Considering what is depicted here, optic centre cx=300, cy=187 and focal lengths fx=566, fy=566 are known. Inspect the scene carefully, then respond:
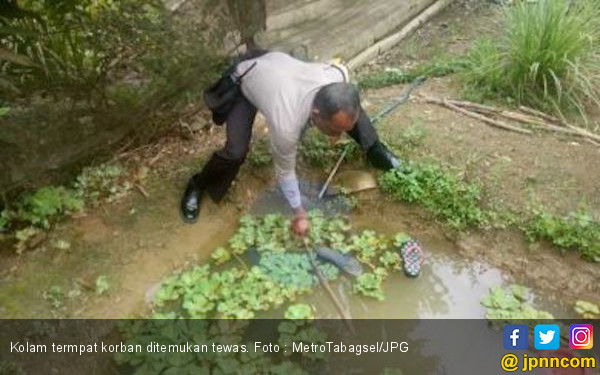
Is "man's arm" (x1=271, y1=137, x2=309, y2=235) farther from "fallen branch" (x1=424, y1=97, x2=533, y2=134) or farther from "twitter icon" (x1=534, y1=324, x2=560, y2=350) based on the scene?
"fallen branch" (x1=424, y1=97, x2=533, y2=134)

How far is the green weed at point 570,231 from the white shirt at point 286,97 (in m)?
1.77

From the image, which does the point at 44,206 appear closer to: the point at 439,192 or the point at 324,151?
the point at 324,151

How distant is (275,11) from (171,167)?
2.26 meters

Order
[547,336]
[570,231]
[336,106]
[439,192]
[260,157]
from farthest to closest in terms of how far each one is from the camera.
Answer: [260,157], [439,192], [570,231], [547,336], [336,106]

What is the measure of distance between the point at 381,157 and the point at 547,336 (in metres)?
1.80

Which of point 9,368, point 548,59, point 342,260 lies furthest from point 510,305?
point 9,368

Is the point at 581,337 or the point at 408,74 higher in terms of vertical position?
the point at 408,74

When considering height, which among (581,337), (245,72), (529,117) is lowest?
(581,337)

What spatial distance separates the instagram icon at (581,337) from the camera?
3.63 meters

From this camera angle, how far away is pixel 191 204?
450 centimetres

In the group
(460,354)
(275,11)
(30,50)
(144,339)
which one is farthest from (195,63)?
(460,354)

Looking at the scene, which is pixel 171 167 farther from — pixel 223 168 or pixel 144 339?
pixel 144 339

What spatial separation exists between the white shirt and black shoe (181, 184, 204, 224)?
954mm

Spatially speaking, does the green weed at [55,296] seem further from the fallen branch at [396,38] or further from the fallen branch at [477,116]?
the fallen branch at [396,38]
